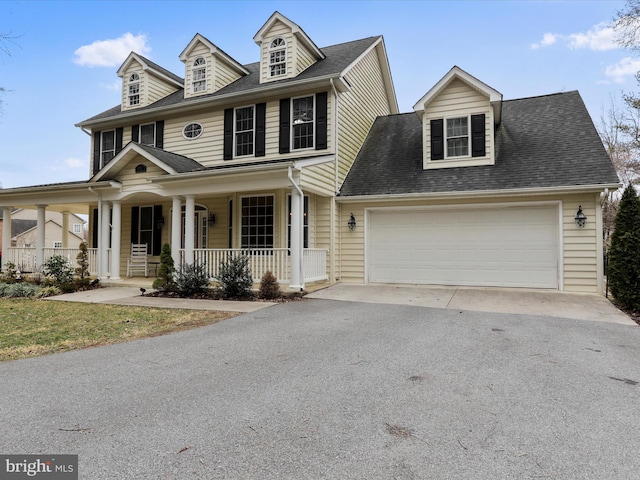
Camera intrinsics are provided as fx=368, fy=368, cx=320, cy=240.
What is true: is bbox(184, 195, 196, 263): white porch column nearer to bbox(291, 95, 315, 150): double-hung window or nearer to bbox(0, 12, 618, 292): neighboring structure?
bbox(0, 12, 618, 292): neighboring structure

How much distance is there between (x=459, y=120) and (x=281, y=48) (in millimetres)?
6076

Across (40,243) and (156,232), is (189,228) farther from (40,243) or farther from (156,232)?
(40,243)

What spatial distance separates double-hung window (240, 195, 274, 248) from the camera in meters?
11.3

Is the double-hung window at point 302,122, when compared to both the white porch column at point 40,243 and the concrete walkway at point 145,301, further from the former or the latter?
the white porch column at point 40,243

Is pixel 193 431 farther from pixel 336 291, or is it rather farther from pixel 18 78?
pixel 18 78

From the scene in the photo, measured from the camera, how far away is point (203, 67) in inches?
513

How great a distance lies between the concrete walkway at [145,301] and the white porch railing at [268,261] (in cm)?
138

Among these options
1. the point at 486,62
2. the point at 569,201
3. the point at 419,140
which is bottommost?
the point at 569,201

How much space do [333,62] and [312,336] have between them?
9.86 meters

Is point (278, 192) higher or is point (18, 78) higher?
point (18, 78)

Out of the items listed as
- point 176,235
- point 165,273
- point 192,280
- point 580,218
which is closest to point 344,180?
point 176,235

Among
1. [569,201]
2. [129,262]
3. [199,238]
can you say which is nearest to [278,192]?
[199,238]

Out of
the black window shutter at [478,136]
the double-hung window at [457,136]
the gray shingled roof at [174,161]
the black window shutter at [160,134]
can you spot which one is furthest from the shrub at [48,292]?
the black window shutter at [478,136]

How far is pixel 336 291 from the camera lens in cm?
973
